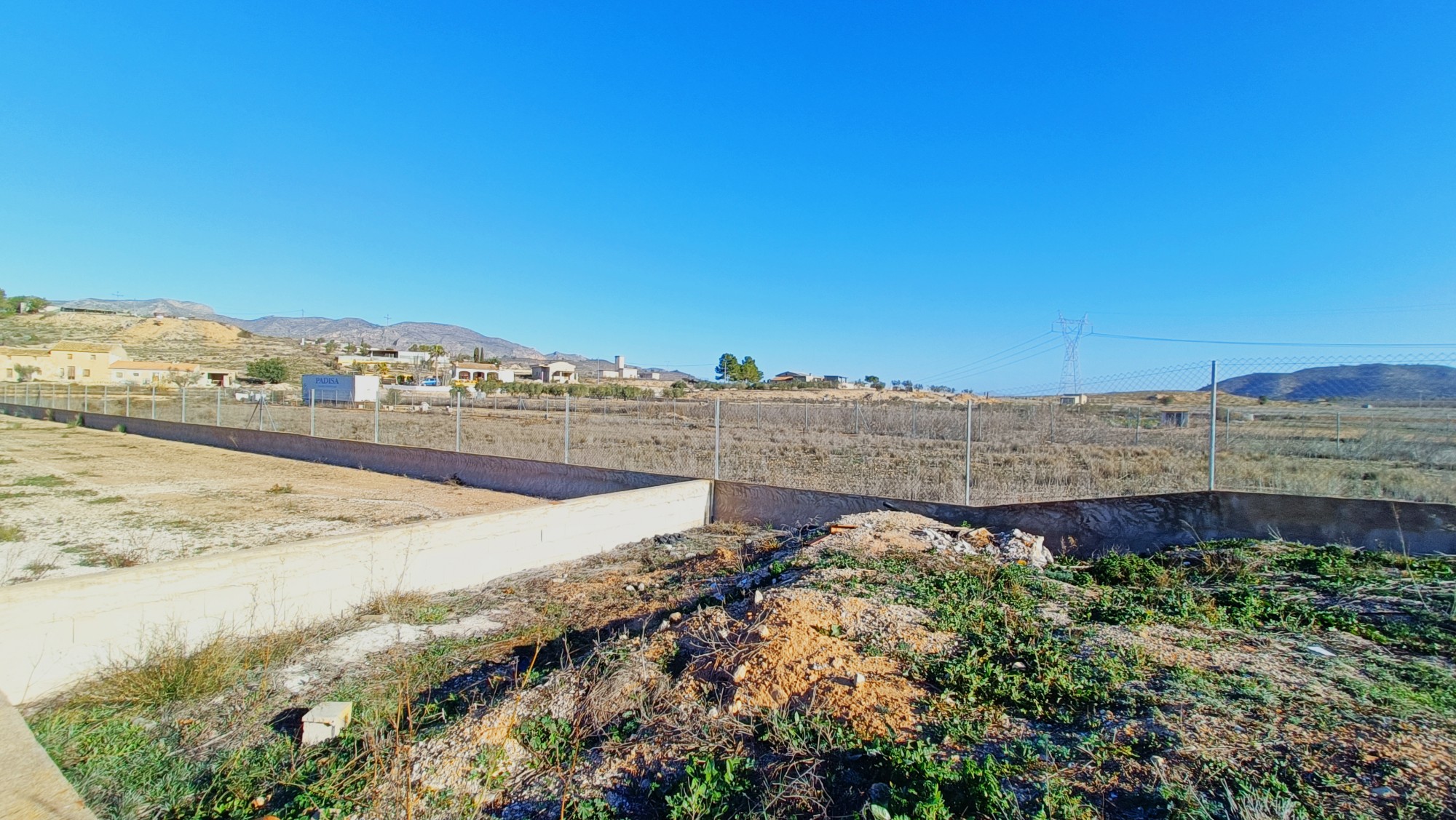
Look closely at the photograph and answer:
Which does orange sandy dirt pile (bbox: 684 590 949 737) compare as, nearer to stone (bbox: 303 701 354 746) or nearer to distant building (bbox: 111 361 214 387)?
stone (bbox: 303 701 354 746)

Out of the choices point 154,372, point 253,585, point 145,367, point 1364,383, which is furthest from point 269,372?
point 1364,383

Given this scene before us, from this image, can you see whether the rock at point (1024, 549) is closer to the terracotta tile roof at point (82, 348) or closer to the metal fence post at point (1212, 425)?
the metal fence post at point (1212, 425)

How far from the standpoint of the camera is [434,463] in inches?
563

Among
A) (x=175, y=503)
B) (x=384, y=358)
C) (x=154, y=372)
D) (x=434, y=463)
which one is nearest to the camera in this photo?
(x=175, y=503)

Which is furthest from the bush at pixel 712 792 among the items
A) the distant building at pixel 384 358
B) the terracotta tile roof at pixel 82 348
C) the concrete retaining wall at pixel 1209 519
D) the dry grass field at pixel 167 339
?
the distant building at pixel 384 358

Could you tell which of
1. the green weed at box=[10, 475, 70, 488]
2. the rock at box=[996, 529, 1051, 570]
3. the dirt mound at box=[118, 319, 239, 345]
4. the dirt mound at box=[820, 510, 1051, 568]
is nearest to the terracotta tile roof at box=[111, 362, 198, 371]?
the dirt mound at box=[118, 319, 239, 345]

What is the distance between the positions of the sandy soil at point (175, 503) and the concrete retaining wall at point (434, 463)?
353 millimetres

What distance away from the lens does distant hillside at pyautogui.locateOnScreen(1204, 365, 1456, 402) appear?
28.2 feet

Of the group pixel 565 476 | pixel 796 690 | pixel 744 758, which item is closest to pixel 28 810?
pixel 744 758

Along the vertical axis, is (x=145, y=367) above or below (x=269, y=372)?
above

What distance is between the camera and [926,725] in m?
3.22

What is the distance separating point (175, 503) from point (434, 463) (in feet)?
14.9

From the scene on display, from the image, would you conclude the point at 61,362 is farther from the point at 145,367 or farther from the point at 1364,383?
the point at 1364,383

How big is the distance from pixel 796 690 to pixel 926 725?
2.41 feet
